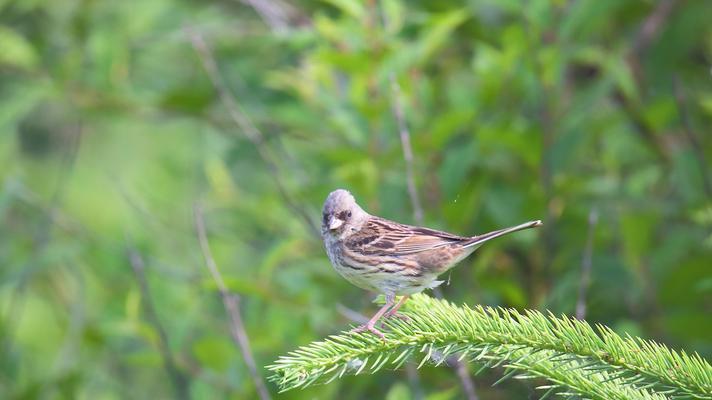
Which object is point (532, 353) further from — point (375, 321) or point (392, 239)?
point (392, 239)

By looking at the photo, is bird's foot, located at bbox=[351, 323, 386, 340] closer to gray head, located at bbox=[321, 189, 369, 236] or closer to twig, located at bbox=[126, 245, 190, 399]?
gray head, located at bbox=[321, 189, 369, 236]

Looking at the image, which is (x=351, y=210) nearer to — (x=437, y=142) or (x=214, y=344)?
(x=437, y=142)

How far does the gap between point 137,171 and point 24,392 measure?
9.85ft

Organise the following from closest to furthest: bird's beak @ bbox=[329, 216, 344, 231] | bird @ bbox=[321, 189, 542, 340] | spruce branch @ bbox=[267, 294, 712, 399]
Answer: spruce branch @ bbox=[267, 294, 712, 399]
bird @ bbox=[321, 189, 542, 340]
bird's beak @ bbox=[329, 216, 344, 231]

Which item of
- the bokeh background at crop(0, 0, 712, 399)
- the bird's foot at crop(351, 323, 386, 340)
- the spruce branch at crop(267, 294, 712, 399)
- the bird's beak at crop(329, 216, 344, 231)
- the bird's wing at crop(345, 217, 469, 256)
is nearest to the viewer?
the spruce branch at crop(267, 294, 712, 399)

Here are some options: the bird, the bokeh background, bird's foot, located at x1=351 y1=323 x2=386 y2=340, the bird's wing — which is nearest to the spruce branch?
bird's foot, located at x1=351 y1=323 x2=386 y2=340

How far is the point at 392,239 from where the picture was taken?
3.50 metres

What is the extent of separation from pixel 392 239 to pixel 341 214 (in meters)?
0.25

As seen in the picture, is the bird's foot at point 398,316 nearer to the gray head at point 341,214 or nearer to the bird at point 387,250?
the bird at point 387,250

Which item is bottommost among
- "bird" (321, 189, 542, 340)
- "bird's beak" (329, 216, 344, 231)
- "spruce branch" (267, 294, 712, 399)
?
"spruce branch" (267, 294, 712, 399)

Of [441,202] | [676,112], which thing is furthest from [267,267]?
[676,112]

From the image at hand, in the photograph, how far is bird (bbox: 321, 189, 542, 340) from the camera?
3209 millimetres

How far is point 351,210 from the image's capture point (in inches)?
144

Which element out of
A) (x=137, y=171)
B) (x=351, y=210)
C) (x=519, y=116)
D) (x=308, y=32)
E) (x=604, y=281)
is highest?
(x=137, y=171)
